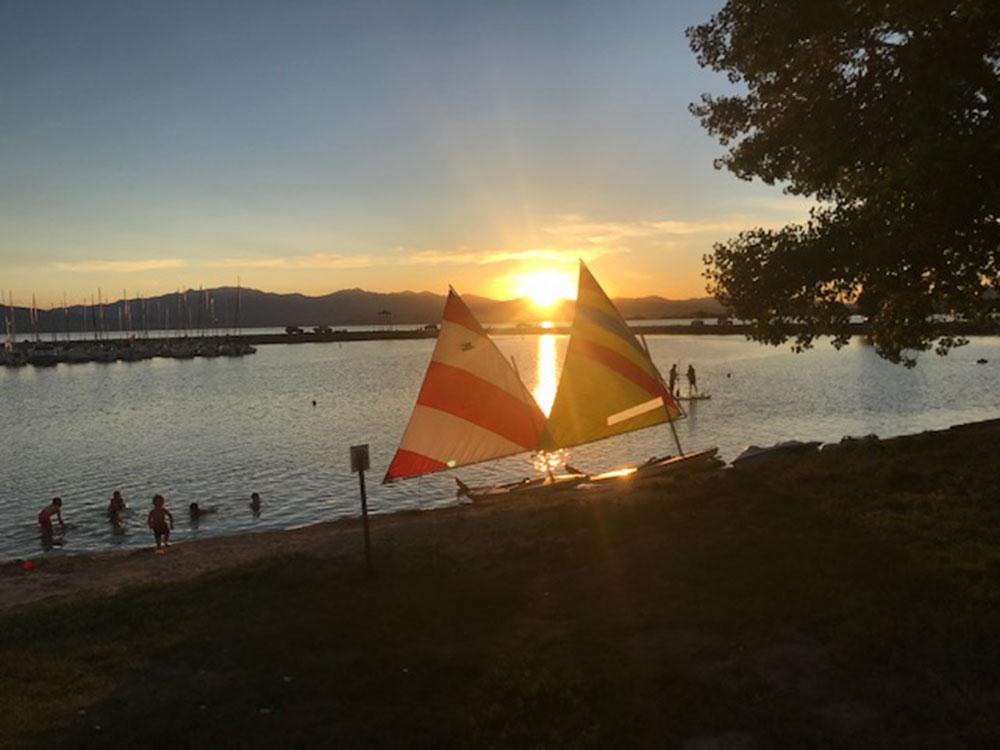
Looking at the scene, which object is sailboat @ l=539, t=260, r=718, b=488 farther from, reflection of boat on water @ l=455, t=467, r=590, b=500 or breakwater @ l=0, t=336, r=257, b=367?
breakwater @ l=0, t=336, r=257, b=367

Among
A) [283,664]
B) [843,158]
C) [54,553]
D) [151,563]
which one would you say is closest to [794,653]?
[283,664]

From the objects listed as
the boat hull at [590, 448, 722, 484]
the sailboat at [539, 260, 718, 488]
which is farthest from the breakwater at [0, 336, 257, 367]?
the sailboat at [539, 260, 718, 488]

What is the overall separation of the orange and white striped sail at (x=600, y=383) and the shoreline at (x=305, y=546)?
2.26m

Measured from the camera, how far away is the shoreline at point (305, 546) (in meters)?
17.9

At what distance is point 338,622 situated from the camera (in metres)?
12.7

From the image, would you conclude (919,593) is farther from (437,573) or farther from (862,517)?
(437,573)

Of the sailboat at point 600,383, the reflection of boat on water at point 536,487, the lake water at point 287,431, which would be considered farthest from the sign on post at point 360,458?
the lake water at point 287,431

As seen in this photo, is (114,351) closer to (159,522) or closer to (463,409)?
(159,522)

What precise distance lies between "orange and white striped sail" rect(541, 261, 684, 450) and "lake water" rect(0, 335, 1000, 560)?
1128cm

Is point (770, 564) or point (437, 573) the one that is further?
point (437, 573)

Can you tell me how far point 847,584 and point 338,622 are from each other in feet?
28.2

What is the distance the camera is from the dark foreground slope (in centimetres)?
862

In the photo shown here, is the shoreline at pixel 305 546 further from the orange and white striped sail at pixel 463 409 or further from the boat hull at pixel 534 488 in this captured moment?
the orange and white striped sail at pixel 463 409

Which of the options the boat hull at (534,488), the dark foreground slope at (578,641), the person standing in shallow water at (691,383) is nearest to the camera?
the dark foreground slope at (578,641)
